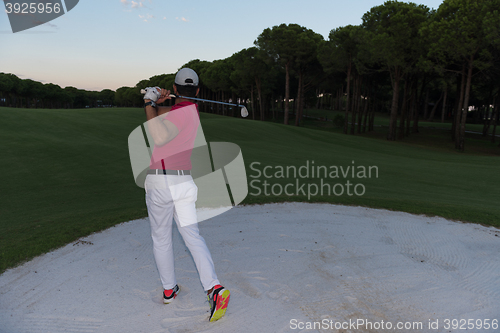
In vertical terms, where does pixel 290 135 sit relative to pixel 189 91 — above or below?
below

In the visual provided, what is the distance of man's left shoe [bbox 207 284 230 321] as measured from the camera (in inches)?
147

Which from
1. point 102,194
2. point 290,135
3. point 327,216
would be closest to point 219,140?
point 290,135

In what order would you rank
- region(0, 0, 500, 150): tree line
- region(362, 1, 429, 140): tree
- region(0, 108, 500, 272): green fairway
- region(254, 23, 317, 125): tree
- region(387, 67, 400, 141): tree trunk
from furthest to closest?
region(254, 23, 317, 125): tree, region(387, 67, 400, 141): tree trunk, region(362, 1, 429, 140): tree, region(0, 0, 500, 150): tree line, region(0, 108, 500, 272): green fairway

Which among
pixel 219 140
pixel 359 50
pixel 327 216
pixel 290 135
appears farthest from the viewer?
pixel 359 50

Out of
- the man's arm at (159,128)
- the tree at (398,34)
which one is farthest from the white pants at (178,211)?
the tree at (398,34)

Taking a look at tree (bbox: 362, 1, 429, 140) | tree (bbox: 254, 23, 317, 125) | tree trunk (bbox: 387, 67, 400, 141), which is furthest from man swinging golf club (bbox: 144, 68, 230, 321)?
tree (bbox: 254, 23, 317, 125)

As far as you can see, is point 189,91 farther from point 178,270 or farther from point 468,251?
point 468,251

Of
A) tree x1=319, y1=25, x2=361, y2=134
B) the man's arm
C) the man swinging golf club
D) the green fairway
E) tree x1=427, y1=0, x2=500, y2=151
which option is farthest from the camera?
tree x1=319, y1=25, x2=361, y2=134

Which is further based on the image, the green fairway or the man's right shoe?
the green fairway

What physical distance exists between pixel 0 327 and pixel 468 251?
7.34 m

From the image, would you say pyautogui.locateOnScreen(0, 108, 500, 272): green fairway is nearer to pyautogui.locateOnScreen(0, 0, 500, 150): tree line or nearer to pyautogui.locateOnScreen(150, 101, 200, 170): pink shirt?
pyautogui.locateOnScreen(150, 101, 200, 170): pink shirt

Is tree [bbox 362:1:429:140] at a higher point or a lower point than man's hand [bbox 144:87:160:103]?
higher

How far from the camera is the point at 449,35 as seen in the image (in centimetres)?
2869

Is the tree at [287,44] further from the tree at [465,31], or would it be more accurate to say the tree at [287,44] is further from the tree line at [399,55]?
the tree at [465,31]
